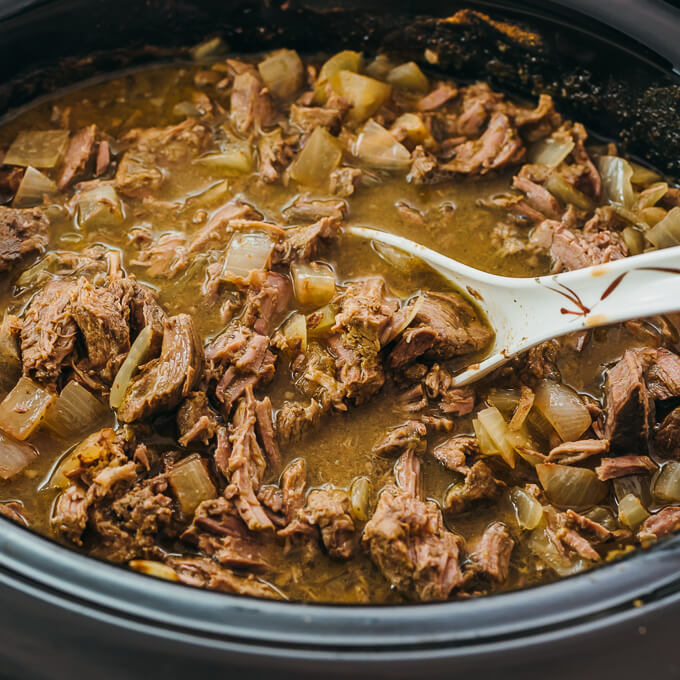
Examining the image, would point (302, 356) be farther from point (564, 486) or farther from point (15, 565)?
point (15, 565)

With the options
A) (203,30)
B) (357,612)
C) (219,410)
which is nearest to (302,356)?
(219,410)

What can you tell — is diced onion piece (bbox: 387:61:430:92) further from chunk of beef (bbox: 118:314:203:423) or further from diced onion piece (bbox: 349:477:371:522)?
diced onion piece (bbox: 349:477:371:522)

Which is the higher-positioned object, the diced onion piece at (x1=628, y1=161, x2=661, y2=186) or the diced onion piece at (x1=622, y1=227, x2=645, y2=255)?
the diced onion piece at (x1=628, y1=161, x2=661, y2=186)

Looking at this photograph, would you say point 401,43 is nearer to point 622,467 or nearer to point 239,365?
point 239,365

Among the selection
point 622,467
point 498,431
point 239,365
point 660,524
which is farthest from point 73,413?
point 660,524

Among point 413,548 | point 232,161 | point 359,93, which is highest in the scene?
point 359,93

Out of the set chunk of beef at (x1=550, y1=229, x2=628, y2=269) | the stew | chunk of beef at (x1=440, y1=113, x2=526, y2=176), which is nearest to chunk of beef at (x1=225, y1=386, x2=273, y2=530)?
the stew
